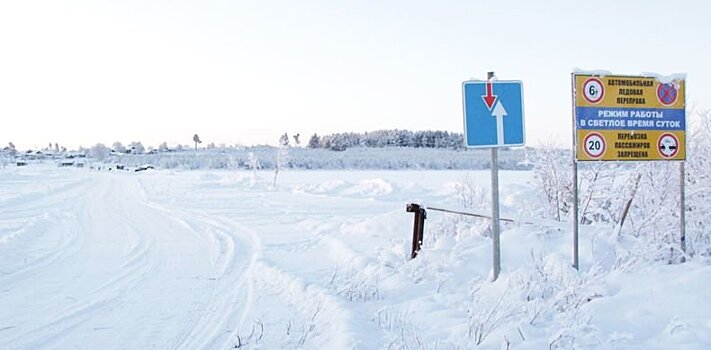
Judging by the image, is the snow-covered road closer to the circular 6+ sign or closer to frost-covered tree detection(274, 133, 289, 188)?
the circular 6+ sign

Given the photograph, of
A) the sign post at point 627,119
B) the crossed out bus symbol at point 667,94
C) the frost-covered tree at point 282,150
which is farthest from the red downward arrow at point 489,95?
the frost-covered tree at point 282,150

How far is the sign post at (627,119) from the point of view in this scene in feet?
23.5

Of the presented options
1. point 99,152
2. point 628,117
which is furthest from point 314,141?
point 628,117

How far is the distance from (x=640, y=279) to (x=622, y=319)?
123 centimetres

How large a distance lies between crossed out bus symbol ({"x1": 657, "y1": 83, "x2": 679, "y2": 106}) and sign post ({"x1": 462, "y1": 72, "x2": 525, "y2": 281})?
2.23m

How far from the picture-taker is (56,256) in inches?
435

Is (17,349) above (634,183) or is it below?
below

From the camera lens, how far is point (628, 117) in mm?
7332

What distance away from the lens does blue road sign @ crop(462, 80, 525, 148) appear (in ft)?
21.3

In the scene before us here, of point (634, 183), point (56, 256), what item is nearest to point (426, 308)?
point (634, 183)

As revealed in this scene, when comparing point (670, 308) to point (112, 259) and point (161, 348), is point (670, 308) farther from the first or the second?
point (112, 259)

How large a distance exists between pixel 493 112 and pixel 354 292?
286cm

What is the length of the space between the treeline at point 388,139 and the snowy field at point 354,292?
121624mm

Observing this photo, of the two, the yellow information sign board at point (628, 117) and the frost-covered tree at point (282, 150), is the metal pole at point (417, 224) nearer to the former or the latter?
the yellow information sign board at point (628, 117)
